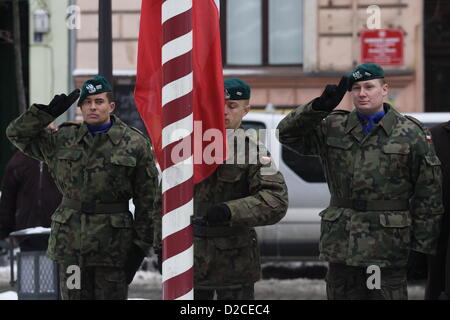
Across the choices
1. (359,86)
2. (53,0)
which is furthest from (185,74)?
(53,0)

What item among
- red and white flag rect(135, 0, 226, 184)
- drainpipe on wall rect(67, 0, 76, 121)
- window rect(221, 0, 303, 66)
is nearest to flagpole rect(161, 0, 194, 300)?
red and white flag rect(135, 0, 226, 184)

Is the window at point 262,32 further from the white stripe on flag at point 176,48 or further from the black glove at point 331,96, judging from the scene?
the white stripe on flag at point 176,48

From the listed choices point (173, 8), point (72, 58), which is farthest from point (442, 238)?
point (72, 58)

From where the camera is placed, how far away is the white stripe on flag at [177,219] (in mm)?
4848

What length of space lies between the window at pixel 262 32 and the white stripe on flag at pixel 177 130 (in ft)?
42.8

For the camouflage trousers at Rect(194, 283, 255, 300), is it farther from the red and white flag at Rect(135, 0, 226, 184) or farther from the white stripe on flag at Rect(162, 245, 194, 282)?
the white stripe on flag at Rect(162, 245, 194, 282)

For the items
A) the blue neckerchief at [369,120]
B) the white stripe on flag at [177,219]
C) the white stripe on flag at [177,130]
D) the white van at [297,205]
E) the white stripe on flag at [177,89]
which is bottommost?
the white van at [297,205]

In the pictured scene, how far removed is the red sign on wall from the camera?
16.9 meters

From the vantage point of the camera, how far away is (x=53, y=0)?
1728 cm

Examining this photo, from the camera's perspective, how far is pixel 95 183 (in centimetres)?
654

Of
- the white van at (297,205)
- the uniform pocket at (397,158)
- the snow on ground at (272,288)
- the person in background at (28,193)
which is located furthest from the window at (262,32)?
the uniform pocket at (397,158)

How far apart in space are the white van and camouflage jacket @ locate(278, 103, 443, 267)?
4.56 metres

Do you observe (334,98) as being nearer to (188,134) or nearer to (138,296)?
(188,134)
